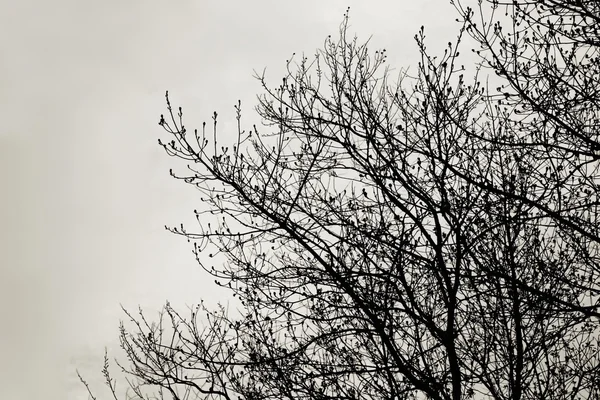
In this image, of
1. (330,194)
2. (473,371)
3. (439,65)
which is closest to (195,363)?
(330,194)

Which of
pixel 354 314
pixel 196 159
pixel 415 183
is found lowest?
pixel 354 314

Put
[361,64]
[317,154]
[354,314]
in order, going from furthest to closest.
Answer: [361,64]
[317,154]
[354,314]

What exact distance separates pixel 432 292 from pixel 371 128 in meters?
1.90

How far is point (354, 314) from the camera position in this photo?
215 inches

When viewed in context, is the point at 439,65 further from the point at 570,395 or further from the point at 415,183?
the point at 570,395

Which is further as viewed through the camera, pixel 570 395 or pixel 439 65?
pixel 570 395

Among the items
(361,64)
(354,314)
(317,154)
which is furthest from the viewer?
(361,64)

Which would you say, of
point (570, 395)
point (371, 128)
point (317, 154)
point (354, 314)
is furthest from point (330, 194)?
point (570, 395)

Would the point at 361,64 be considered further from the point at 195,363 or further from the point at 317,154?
the point at 195,363

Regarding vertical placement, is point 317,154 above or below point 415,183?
above

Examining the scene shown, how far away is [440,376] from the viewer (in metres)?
5.48

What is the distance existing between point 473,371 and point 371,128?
273 centimetres

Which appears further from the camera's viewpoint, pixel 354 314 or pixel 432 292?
pixel 432 292

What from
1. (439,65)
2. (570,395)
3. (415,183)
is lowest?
(570,395)
